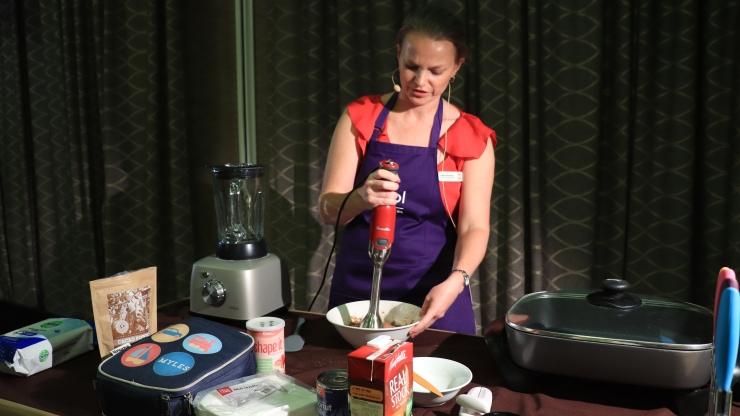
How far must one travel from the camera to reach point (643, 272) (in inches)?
89.7

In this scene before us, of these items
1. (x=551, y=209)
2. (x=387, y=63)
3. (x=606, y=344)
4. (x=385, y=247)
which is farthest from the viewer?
(x=387, y=63)

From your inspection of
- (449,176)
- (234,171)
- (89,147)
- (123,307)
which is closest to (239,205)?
(234,171)

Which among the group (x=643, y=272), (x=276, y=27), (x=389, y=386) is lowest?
(x=643, y=272)

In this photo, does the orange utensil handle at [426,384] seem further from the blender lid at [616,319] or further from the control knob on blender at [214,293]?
the control knob on blender at [214,293]

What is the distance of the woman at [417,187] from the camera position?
1.64m

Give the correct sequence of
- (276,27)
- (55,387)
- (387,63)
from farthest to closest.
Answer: (276,27) < (387,63) < (55,387)

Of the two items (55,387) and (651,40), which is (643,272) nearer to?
(651,40)

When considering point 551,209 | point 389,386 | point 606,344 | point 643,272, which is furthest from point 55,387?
point 643,272

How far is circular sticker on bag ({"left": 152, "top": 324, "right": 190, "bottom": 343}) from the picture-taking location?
3.41 ft

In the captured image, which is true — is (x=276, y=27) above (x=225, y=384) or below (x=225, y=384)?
above

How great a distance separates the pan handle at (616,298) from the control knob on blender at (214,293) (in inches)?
30.3

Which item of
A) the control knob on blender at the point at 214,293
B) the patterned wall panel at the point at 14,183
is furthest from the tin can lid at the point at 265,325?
the patterned wall panel at the point at 14,183

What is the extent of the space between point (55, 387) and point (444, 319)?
919mm

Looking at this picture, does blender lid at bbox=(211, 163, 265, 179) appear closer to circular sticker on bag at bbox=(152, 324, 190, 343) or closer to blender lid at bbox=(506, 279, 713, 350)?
circular sticker on bag at bbox=(152, 324, 190, 343)
